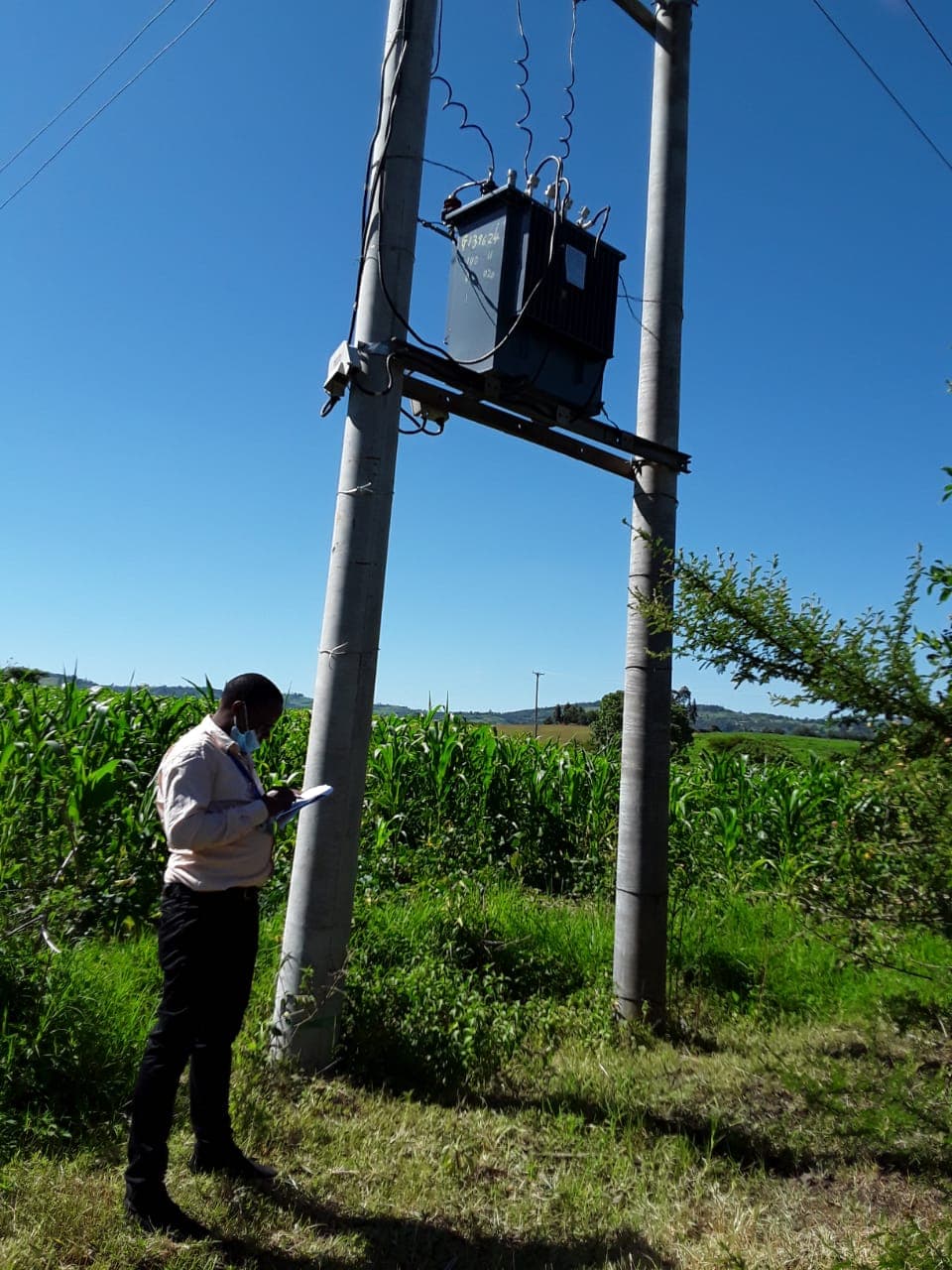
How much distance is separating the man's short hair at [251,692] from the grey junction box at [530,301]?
2.08 meters

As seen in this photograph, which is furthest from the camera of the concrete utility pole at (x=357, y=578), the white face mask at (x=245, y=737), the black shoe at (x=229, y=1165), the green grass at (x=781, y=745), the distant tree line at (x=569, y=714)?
the distant tree line at (x=569, y=714)

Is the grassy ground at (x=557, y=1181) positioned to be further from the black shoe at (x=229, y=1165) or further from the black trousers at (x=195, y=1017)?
the black trousers at (x=195, y=1017)

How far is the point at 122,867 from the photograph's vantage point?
18.6ft

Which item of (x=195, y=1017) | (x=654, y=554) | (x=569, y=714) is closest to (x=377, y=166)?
(x=654, y=554)

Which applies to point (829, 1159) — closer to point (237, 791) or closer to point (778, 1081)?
→ point (778, 1081)

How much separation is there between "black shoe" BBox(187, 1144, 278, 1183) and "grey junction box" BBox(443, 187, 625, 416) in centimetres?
350

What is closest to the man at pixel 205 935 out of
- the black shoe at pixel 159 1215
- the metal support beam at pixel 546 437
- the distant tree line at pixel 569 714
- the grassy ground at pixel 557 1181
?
the black shoe at pixel 159 1215

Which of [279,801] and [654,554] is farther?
[654,554]

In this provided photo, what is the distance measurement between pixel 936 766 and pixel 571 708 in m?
80.8

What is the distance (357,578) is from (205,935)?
5.62ft

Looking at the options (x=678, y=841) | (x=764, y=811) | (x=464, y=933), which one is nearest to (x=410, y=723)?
(x=678, y=841)

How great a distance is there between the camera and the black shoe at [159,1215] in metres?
2.79

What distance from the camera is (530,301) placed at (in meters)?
4.44

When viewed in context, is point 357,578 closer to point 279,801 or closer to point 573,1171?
point 279,801
